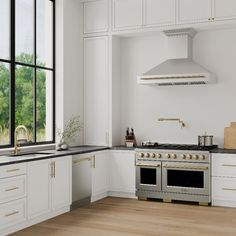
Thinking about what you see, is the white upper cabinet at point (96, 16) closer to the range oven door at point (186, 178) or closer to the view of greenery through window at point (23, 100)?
the view of greenery through window at point (23, 100)

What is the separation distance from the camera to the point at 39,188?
192 inches

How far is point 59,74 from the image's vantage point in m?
6.32

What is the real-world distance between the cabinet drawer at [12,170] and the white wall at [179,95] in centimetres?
261

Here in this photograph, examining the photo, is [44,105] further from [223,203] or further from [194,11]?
[223,203]

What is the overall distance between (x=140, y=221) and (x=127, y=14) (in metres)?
3.16

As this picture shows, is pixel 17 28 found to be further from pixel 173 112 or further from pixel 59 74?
pixel 173 112

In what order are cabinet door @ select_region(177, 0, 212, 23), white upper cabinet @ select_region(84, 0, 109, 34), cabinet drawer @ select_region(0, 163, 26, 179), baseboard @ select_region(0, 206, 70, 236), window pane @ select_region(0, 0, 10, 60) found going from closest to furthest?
cabinet drawer @ select_region(0, 163, 26, 179), baseboard @ select_region(0, 206, 70, 236), window pane @ select_region(0, 0, 10, 60), cabinet door @ select_region(177, 0, 212, 23), white upper cabinet @ select_region(84, 0, 109, 34)

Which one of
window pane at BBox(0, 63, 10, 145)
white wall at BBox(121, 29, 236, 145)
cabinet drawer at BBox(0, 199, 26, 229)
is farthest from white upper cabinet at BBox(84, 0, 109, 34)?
cabinet drawer at BBox(0, 199, 26, 229)

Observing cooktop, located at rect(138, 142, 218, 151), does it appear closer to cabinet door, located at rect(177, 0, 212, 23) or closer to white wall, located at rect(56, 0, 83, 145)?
white wall, located at rect(56, 0, 83, 145)

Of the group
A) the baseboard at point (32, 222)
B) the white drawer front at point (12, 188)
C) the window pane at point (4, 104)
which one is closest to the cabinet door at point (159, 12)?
the window pane at point (4, 104)

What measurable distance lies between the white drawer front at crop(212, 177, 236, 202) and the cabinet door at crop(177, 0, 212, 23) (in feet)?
7.32

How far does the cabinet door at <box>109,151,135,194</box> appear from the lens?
629cm

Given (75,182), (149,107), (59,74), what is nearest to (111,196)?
(75,182)

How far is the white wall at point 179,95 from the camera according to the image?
620cm
